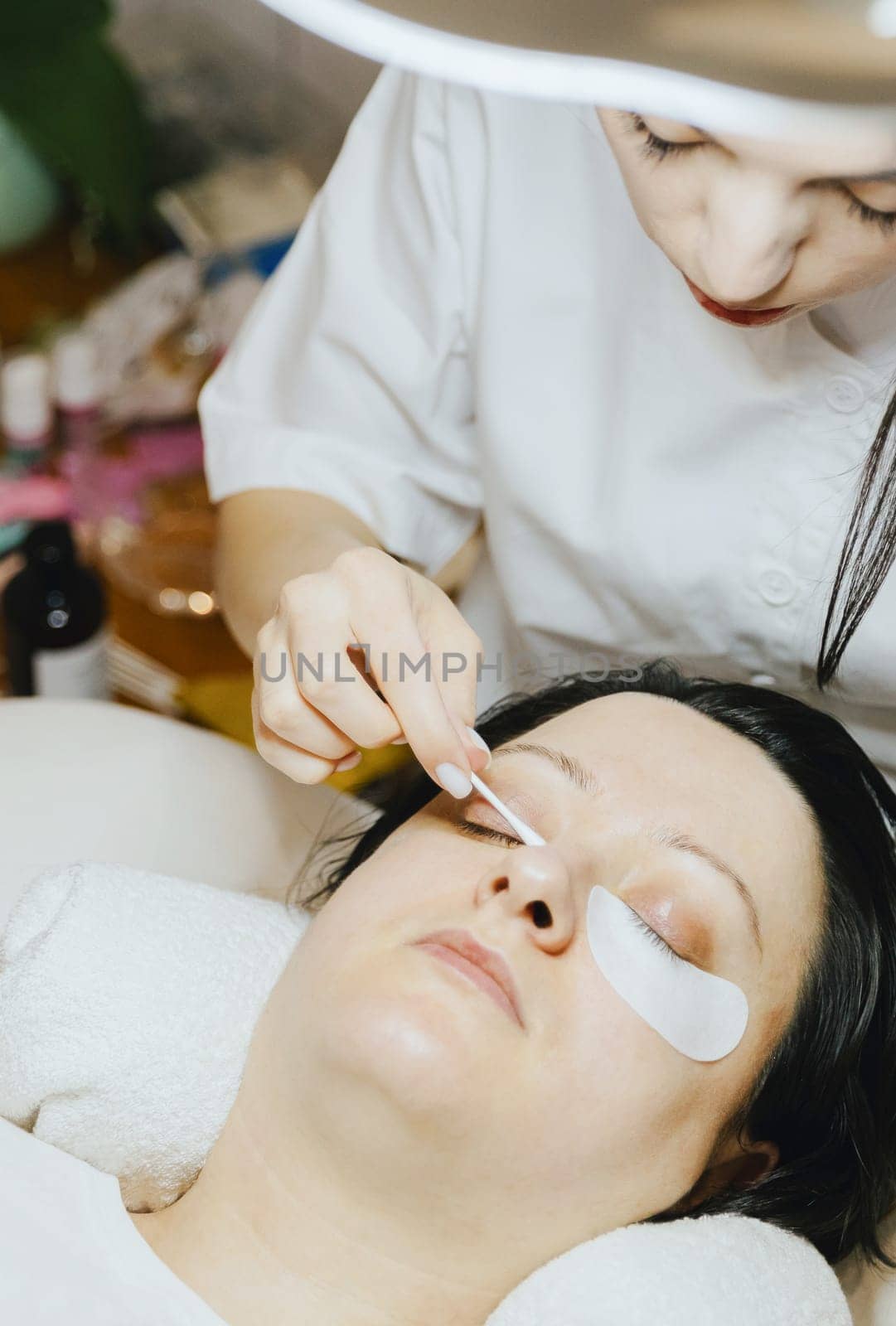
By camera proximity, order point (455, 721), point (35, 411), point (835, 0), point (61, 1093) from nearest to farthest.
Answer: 1. point (835, 0)
2. point (455, 721)
3. point (61, 1093)
4. point (35, 411)

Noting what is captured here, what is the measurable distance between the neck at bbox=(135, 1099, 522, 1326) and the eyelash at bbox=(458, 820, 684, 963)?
0.23m

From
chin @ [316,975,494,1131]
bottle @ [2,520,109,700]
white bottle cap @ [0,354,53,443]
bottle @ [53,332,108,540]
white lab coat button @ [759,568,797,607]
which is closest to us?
chin @ [316,975,494,1131]

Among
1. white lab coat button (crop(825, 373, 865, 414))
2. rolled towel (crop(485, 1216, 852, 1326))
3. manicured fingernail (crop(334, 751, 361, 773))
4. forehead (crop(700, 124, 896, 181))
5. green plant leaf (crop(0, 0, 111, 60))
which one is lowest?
rolled towel (crop(485, 1216, 852, 1326))

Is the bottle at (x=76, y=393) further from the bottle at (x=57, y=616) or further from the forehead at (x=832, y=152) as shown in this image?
the forehead at (x=832, y=152)

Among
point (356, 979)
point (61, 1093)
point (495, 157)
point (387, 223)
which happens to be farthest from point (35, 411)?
point (356, 979)


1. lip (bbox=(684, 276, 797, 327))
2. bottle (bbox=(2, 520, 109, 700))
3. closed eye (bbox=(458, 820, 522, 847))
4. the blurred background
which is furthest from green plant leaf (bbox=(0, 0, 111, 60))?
lip (bbox=(684, 276, 797, 327))

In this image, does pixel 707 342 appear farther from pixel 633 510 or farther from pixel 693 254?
pixel 693 254

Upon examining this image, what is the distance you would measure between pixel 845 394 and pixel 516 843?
43cm

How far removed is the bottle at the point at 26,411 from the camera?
1.92 m

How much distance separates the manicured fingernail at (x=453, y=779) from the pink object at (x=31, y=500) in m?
1.21

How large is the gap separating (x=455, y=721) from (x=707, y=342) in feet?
1.36

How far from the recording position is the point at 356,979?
892 millimetres

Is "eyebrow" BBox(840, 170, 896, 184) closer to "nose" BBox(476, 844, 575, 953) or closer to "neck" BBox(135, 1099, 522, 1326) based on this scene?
"nose" BBox(476, 844, 575, 953)

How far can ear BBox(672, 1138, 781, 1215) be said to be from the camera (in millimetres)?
1004
